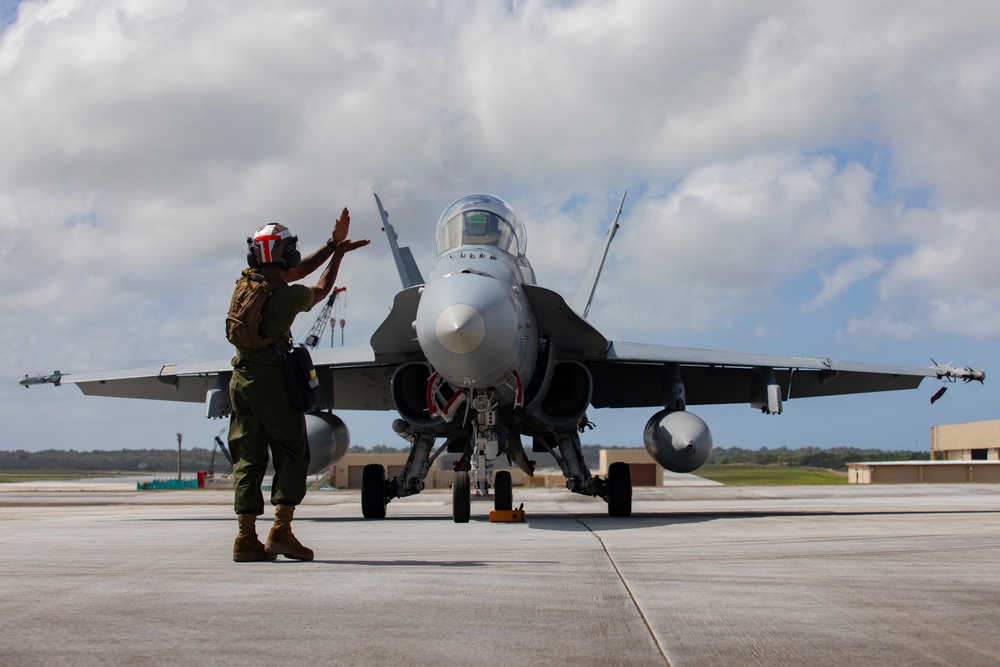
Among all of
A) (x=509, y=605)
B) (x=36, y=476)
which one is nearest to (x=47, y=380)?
(x=509, y=605)

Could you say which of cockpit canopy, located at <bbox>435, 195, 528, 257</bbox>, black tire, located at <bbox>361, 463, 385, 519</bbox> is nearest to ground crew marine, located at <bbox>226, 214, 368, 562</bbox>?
cockpit canopy, located at <bbox>435, 195, 528, 257</bbox>

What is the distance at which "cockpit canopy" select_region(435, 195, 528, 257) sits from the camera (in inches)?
494

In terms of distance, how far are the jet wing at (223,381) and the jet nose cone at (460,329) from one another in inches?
186

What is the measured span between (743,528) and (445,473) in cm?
4590

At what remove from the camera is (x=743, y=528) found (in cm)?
986

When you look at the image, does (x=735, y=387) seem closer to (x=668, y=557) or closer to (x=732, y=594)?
(x=668, y=557)

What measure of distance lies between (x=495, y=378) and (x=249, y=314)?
536cm

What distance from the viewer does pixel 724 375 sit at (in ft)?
58.9

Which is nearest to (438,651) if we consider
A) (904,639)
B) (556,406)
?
(904,639)

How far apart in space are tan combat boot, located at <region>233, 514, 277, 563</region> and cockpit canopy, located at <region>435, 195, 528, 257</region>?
6996mm

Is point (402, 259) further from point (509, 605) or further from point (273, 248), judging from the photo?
point (509, 605)

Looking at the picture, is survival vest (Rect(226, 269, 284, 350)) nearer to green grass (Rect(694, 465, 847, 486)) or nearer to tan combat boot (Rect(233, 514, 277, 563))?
A: tan combat boot (Rect(233, 514, 277, 563))

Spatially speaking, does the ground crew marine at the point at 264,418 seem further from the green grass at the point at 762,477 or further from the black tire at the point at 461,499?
the green grass at the point at 762,477

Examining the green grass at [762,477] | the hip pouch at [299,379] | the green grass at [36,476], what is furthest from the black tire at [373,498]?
the green grass at [36,476]
